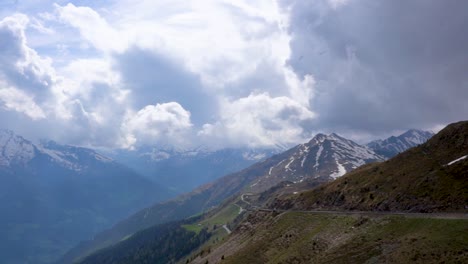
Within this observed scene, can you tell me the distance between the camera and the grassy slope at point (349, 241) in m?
63.1

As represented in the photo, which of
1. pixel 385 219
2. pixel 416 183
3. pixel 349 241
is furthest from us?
pixel 416 183

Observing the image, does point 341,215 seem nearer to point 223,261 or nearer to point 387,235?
point 387,235

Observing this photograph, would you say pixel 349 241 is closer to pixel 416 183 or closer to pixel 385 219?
pixel 385 219

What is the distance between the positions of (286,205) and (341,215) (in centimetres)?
4732

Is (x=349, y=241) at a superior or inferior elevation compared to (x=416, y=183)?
inferior

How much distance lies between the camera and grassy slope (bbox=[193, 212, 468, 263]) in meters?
63.1

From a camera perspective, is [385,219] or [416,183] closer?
[385,219]

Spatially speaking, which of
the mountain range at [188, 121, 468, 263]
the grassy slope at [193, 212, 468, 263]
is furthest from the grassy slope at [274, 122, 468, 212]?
the grassy slope at [193, 212, 468, 263]

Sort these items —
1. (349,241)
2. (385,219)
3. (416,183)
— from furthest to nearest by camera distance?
1. (416,183)
2. (385,219)
3. (349,241)

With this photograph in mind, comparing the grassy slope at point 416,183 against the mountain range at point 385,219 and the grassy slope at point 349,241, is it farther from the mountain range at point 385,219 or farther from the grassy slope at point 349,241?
the grassy slope at point 349,241

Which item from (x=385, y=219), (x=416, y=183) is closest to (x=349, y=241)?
(x=385, y=219)

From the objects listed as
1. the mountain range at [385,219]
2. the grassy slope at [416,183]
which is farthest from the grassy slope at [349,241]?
the grassy slope at [416,183]

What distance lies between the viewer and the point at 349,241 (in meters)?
83.4

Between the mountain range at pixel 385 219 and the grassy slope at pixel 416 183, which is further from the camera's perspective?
the grassy slope at pixel 416 183
